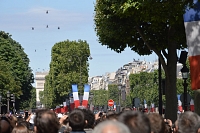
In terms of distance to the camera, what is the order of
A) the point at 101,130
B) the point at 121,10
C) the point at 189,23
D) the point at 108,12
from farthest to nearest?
the point at 108,12, the point at 121,10, the point at 189,23, the point at 101,130

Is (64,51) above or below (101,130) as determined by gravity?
above

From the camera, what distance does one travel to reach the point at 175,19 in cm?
2725

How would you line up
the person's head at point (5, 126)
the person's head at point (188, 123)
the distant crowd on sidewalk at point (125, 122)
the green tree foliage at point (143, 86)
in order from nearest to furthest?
the distant crowd on sidewalk at point (125, 122) < the person's head at point (188, 123) < the person's head at point (5, 126) < the green tree foliage at point (143, 86)

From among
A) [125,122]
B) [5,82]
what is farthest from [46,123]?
[5,82]

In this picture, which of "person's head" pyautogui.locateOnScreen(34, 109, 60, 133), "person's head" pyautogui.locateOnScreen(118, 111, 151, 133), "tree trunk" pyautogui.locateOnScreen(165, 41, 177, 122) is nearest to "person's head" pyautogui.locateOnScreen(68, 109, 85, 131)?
"person's head" pyautogui.locateOnScreen(34, 109, 60, 133)

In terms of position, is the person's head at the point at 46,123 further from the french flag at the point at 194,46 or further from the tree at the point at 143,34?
the tree at the point at 143,34

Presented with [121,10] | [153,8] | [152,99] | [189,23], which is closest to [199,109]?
[189,23]

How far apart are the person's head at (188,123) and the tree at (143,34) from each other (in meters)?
18.5

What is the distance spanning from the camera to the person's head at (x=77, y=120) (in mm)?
9008

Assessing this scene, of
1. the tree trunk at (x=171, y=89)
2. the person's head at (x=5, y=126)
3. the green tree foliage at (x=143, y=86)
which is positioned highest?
the green tree foliage at (x=143, y=86)

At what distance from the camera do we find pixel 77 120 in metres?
9.06

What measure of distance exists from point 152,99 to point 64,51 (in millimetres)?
34240

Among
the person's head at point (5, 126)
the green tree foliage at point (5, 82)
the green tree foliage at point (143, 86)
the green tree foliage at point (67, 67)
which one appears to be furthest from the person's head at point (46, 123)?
the green tree foliage at point (143, 86)

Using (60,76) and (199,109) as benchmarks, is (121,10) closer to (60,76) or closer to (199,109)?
(199,109)
